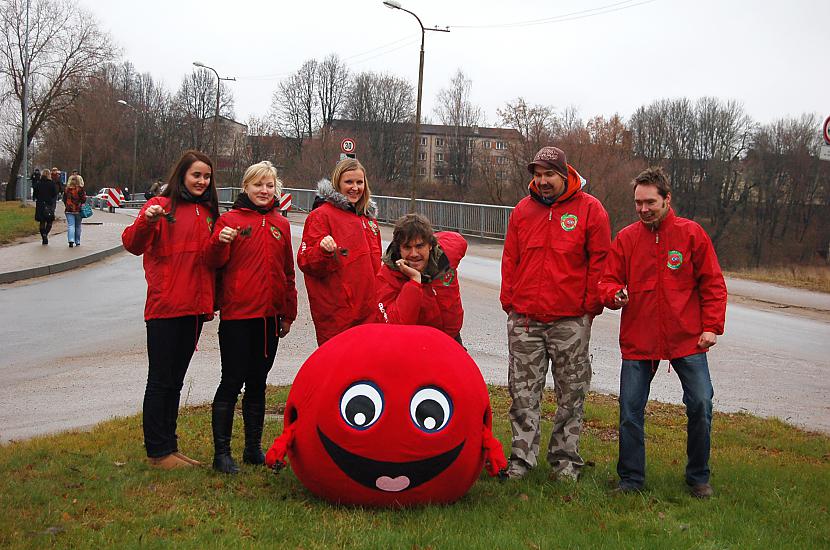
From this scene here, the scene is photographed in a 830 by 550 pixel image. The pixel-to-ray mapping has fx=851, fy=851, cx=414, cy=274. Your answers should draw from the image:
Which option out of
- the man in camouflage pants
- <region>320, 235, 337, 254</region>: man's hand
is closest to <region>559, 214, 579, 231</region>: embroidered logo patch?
the man in camouflage pants

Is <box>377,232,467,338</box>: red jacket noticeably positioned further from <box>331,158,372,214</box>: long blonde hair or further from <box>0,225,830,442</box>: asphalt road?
<box>0,225,830,442</box>: asphalt road

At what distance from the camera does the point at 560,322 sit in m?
5.83

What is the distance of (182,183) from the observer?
597cm

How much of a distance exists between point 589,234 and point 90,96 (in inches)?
2220

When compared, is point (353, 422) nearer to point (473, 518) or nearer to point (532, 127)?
point (473, 518)

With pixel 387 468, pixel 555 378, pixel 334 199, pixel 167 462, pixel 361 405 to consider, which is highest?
pixel 334 199

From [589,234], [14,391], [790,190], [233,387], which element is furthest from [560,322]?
[790,190]

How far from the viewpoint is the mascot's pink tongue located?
15.7ft

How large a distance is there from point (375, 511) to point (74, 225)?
796 inches

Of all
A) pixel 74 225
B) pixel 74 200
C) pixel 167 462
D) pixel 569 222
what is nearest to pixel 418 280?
pixel 569 222

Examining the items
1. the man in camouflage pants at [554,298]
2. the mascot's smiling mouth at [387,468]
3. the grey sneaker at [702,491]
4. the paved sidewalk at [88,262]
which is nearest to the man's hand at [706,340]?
the man in camouflage pants at [554,298]

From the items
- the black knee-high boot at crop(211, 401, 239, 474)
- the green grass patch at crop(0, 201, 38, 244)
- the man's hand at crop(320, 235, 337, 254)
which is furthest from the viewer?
the green grass patch at crop(0, 201, 38, 244)

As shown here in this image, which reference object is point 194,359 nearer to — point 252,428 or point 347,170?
point 252,428

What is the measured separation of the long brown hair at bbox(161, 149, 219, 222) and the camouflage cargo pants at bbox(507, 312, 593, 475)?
2.29 metres
